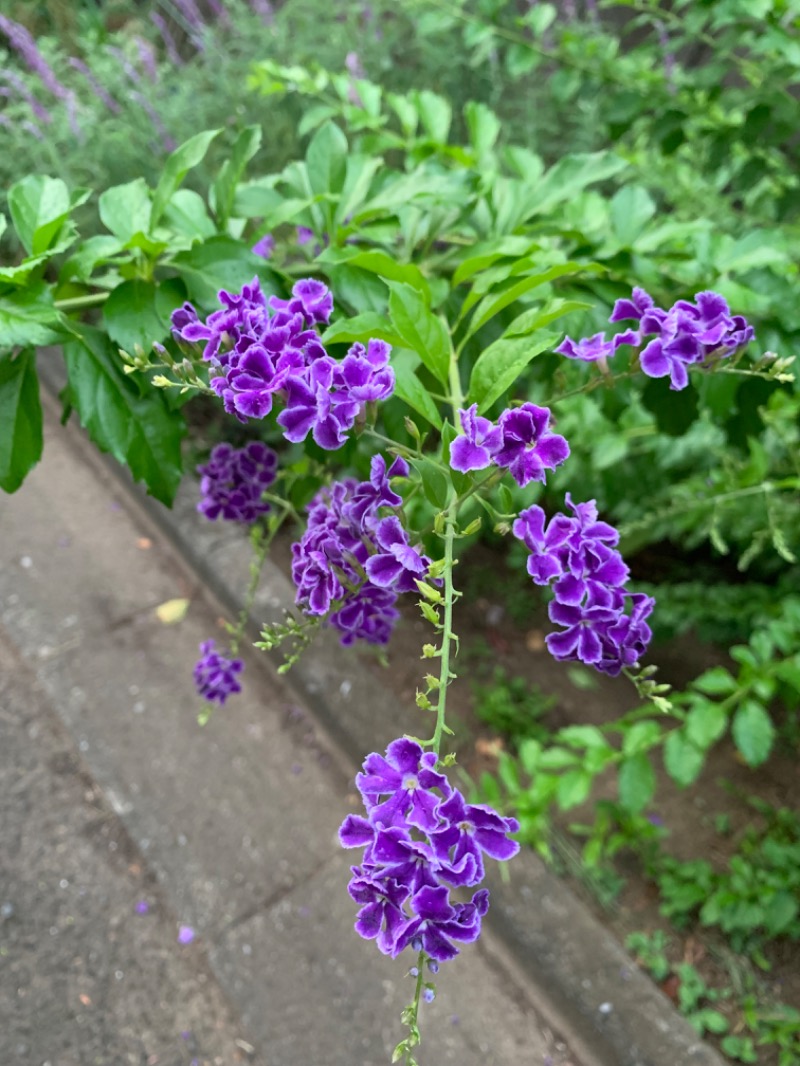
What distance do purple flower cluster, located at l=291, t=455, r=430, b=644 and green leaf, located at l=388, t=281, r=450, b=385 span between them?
0.12 metres

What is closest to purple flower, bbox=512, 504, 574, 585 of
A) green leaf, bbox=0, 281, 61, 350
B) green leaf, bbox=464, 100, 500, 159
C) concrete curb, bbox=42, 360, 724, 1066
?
green leaf, bbox=0, 281, 61, 350

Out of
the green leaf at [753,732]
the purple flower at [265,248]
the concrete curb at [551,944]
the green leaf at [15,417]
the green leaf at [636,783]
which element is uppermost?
the purple flower at [265,248]

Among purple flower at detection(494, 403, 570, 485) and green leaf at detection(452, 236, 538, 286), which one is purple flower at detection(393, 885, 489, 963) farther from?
green leaf at detection(452, 236, 538, 286)

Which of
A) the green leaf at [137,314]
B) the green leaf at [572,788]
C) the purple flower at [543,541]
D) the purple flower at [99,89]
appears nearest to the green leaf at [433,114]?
the green leaf at [137,314]

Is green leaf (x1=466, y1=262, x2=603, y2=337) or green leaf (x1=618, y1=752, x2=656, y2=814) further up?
green leaf (x1=466, y1=262, x2=603, y2=337)

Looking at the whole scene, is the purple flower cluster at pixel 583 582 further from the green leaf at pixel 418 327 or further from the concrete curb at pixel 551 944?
the concrete curb at pixel 551 944

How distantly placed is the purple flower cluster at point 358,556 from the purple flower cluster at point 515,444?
88 mm

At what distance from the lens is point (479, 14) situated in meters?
1.92

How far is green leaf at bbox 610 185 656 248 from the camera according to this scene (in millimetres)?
1218

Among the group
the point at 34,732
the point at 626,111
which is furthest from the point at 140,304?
the point at 34,732

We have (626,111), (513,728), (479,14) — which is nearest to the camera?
Answer: (626,111)

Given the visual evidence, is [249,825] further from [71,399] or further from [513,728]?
[71,399]

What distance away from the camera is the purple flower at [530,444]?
0.69 metres

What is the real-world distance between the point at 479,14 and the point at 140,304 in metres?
1.47
